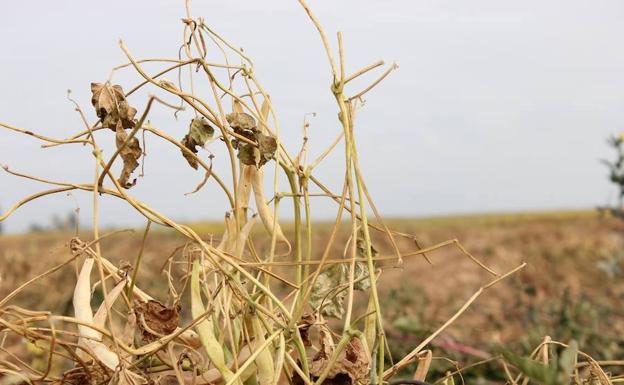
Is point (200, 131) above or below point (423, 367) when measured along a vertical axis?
above

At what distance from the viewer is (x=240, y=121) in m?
1.15

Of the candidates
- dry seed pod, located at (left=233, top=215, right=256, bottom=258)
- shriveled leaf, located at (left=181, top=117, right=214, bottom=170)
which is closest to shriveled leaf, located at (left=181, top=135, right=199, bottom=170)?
shriveled leaf, located at (left=181, top=117, right=214, bottom=170)

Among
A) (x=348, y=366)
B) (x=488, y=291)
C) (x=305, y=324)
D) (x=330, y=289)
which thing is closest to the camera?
(x=348, y=366)

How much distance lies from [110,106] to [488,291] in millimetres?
7186

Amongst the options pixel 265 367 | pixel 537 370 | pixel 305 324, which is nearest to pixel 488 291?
pixel 305 324

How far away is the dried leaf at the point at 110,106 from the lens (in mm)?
1117

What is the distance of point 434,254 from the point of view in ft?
35.0

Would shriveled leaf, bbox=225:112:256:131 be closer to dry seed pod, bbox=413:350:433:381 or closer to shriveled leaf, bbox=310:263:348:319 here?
shriveled leaf, bbox=310:263:348:319

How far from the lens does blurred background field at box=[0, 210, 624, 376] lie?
3420 millimetres

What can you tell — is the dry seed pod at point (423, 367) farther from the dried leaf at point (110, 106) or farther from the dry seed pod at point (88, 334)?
the dried leaf at point (110, 106)

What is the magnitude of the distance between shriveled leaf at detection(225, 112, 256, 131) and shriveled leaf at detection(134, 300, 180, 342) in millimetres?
285

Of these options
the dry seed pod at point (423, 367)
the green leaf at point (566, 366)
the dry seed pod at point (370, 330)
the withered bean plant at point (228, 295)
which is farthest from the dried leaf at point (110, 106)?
the green leaf at point (566, 366)

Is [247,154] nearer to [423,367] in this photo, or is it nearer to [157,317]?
[157,317]

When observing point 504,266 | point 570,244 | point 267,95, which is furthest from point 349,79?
point 570,244
